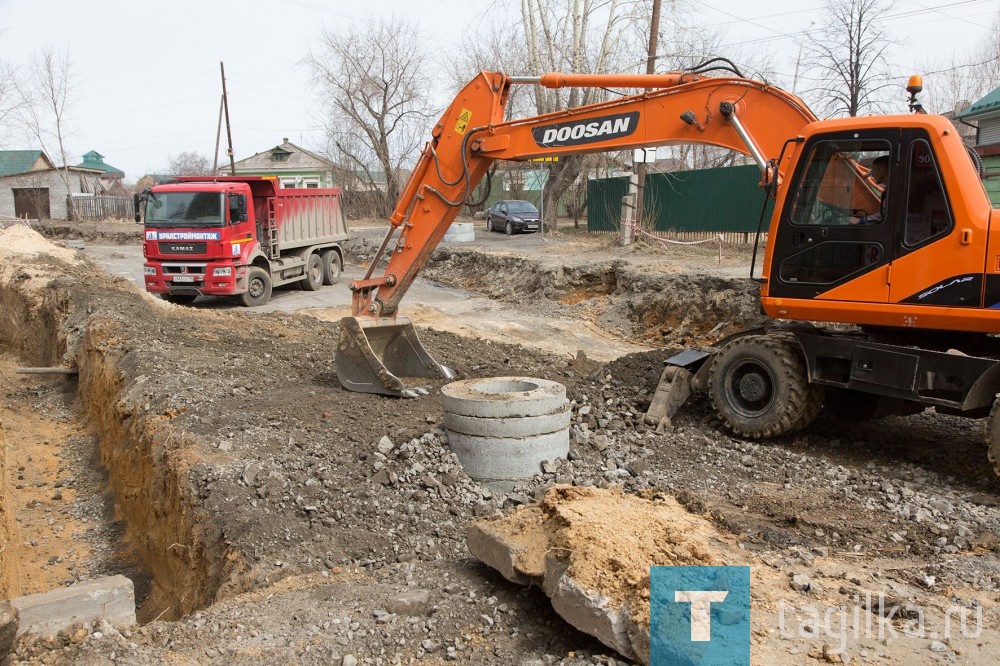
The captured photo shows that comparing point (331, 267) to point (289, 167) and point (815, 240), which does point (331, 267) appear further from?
point (289, 167)

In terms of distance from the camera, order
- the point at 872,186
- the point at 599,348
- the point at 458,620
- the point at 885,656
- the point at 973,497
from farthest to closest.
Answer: the point at 599,348
the point at 872,186
the point at 973,497
the point at 458,620
the point at 885,656

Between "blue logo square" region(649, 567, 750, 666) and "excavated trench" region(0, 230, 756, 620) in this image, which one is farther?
"excavated trench" region(0, 230, 756, 620)

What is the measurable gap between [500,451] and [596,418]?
163cm

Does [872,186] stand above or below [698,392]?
above

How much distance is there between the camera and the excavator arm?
7172 mm

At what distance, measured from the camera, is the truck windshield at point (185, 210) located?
16.8 m

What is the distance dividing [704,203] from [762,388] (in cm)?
1860

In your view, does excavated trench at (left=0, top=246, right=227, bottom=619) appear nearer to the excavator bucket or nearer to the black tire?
the excavator bucket

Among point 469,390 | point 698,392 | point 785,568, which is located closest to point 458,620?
point 785,568

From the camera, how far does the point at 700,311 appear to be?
14.7m

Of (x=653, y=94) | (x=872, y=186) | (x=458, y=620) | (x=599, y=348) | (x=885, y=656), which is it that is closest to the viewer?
(x=885, y=656)

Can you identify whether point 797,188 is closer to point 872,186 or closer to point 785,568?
point 872,186

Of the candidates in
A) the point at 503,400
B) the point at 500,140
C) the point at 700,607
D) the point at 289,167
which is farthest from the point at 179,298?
the point at 289,167

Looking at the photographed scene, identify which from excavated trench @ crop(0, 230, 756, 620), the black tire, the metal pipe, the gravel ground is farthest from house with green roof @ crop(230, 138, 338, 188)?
the metal pipe
